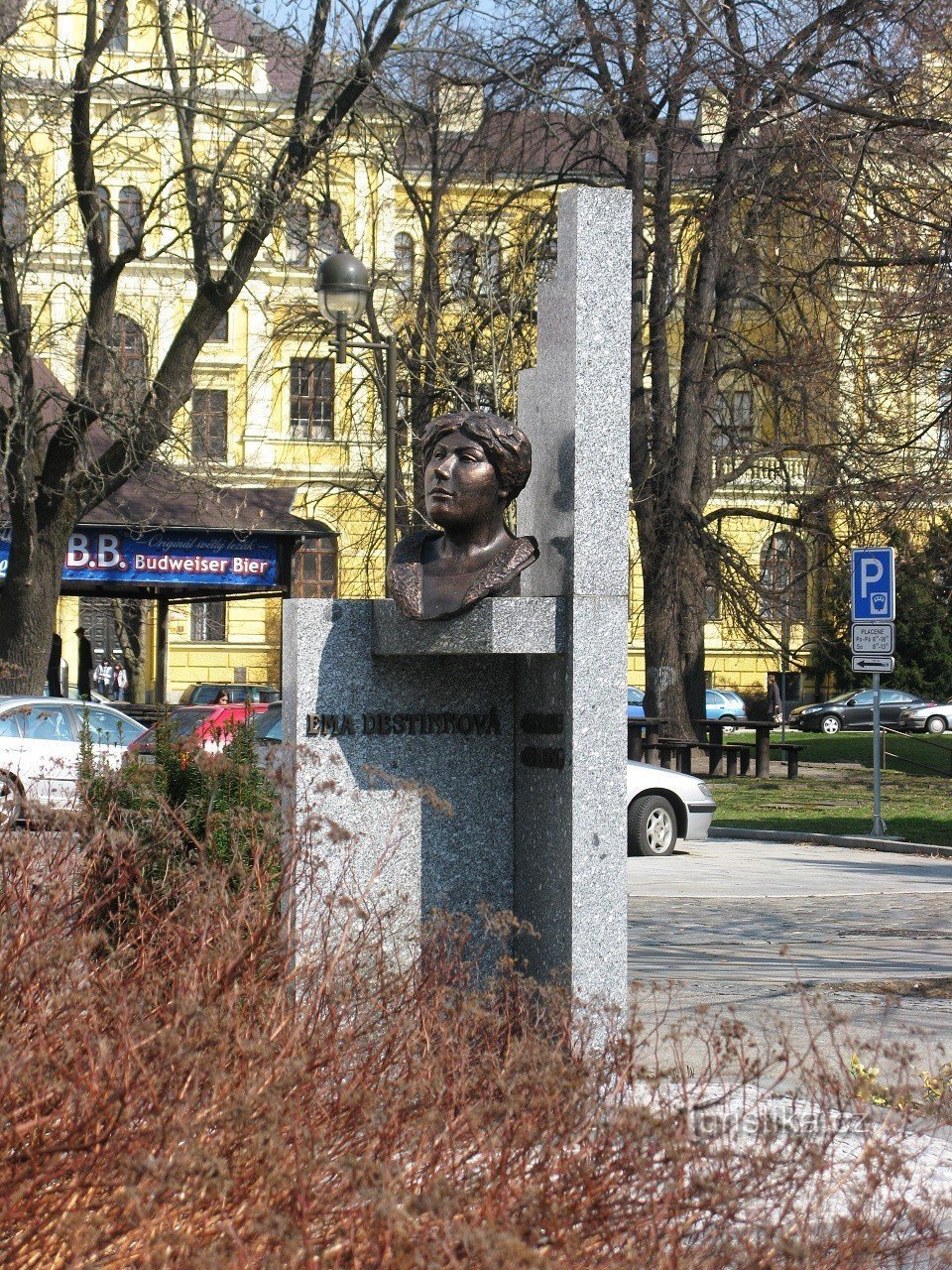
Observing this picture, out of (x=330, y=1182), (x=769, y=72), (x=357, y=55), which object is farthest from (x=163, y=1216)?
(x=357, y=55)

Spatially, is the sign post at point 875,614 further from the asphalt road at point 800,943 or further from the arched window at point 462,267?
the arched window at point 462,267

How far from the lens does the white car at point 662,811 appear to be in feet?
59.9

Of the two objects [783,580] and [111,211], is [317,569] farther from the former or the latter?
[111,211]

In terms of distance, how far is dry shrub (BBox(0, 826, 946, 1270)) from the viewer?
10.5ft

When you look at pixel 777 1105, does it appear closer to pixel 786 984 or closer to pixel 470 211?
pixel 786 984

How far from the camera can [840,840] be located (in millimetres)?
19297

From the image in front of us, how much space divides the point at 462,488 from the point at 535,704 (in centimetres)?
94

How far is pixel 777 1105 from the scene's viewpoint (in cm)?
590

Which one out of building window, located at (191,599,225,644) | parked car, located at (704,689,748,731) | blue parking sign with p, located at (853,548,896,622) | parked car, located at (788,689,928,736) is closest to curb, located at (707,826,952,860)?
blue parking sign with p, located at (853,548,896,622)

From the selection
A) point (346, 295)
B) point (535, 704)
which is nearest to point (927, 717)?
point (346, 295)

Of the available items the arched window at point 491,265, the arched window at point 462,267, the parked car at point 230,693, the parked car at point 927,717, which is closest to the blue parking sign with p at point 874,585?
the arched window at point 491,265

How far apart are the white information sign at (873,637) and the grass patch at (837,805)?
204cm

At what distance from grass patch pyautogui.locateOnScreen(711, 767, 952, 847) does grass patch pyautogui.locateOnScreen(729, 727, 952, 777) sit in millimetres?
1178

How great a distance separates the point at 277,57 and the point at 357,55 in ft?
3.41
